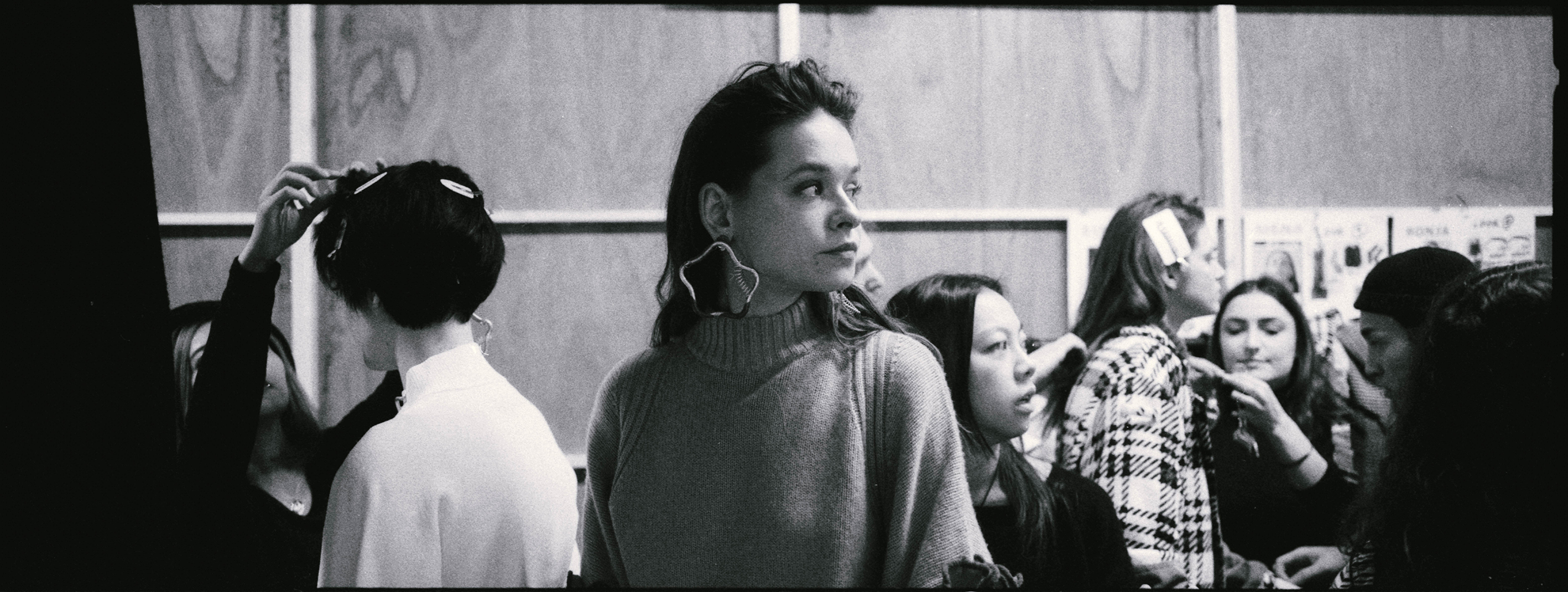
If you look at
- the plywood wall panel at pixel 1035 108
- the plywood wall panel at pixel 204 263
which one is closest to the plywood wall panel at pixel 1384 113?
the plywood wall panel at pixel 1035 108

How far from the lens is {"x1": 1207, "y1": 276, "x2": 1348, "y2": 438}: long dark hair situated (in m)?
2.74

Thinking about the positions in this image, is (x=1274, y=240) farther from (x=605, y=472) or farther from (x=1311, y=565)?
(x=605, y=472)

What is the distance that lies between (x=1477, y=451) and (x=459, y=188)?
4.29 ft

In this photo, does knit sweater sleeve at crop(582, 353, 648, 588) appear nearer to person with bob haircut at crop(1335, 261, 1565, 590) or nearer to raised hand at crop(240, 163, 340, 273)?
raised hand at crop(240, 163, 340, 273)

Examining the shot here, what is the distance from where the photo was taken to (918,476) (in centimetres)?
110

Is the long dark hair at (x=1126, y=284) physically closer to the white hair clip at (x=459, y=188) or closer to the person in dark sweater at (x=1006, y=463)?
the person in dark sweater at (x=1006, y=463)

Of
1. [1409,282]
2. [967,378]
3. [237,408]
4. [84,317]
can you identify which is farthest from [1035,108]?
[84,317]

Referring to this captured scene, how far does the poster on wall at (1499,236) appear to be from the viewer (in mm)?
2879

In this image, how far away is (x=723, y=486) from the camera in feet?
3.78

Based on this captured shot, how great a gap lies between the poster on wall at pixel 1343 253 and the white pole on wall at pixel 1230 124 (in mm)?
246

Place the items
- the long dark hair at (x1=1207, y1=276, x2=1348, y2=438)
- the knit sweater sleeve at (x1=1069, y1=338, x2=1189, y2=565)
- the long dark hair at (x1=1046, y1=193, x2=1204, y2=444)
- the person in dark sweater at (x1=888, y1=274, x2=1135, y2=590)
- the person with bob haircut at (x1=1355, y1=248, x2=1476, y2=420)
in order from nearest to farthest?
the person in dark sweater at (x1=888, y1=274, x2=1135, y2=590) < the knit sweater sleeve at (x1=1069, y1=338, x2=1189, y2=565) < the person with bob haircut at (x1=1355, y1=248, x2=1476, y2=420) < the long dark hair at (x1=1046, y1=193, x2=1204, y2=444) < the long dark hair at (x1=1207, y1=276, x2=1348, y2=438)

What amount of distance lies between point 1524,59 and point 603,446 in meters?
2.77

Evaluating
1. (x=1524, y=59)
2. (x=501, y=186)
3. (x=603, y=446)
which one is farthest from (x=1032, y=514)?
(x=1524, y=59)

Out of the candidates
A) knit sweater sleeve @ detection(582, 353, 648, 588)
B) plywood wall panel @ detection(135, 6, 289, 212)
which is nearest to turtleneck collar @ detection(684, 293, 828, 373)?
knit sweater sleeve @ detection(582, 353, 648, 588)
